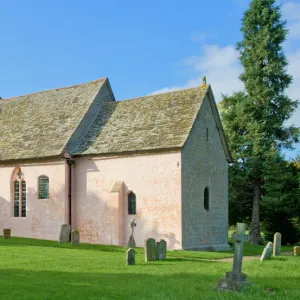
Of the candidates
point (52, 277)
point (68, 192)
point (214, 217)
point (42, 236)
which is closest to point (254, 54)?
point (214, 217)

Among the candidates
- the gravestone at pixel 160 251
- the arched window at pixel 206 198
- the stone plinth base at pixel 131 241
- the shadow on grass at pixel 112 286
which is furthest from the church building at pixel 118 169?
the shadow on grass at pixel 112 286

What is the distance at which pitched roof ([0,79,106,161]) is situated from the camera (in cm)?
3190

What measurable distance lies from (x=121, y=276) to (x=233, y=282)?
423cm

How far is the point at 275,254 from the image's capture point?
78.9 ft

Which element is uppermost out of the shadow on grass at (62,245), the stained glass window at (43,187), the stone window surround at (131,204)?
the stained glass window at (43,187)

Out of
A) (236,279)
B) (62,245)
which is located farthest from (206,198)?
(236,279)

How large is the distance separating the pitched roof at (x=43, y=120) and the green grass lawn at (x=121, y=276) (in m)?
9.44

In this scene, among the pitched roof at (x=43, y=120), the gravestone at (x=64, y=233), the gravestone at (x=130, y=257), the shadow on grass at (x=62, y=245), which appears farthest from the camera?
the pitched roof at (x=43, y=120)

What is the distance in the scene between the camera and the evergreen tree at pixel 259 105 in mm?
39125

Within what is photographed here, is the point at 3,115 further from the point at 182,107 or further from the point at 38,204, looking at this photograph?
the point at 182,107

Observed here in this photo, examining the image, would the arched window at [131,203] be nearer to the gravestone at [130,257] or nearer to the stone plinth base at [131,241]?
the stone plinth base at [131,241]

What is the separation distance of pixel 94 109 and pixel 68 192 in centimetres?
610

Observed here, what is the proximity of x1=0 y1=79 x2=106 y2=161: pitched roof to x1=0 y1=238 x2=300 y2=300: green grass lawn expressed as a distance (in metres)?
9.44

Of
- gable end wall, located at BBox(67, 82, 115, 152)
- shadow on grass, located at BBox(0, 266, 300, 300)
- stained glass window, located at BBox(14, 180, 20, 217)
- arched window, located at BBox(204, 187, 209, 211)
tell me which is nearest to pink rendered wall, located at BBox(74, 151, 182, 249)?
gable end wall, located at BBox(67, 82, 115, 152)
